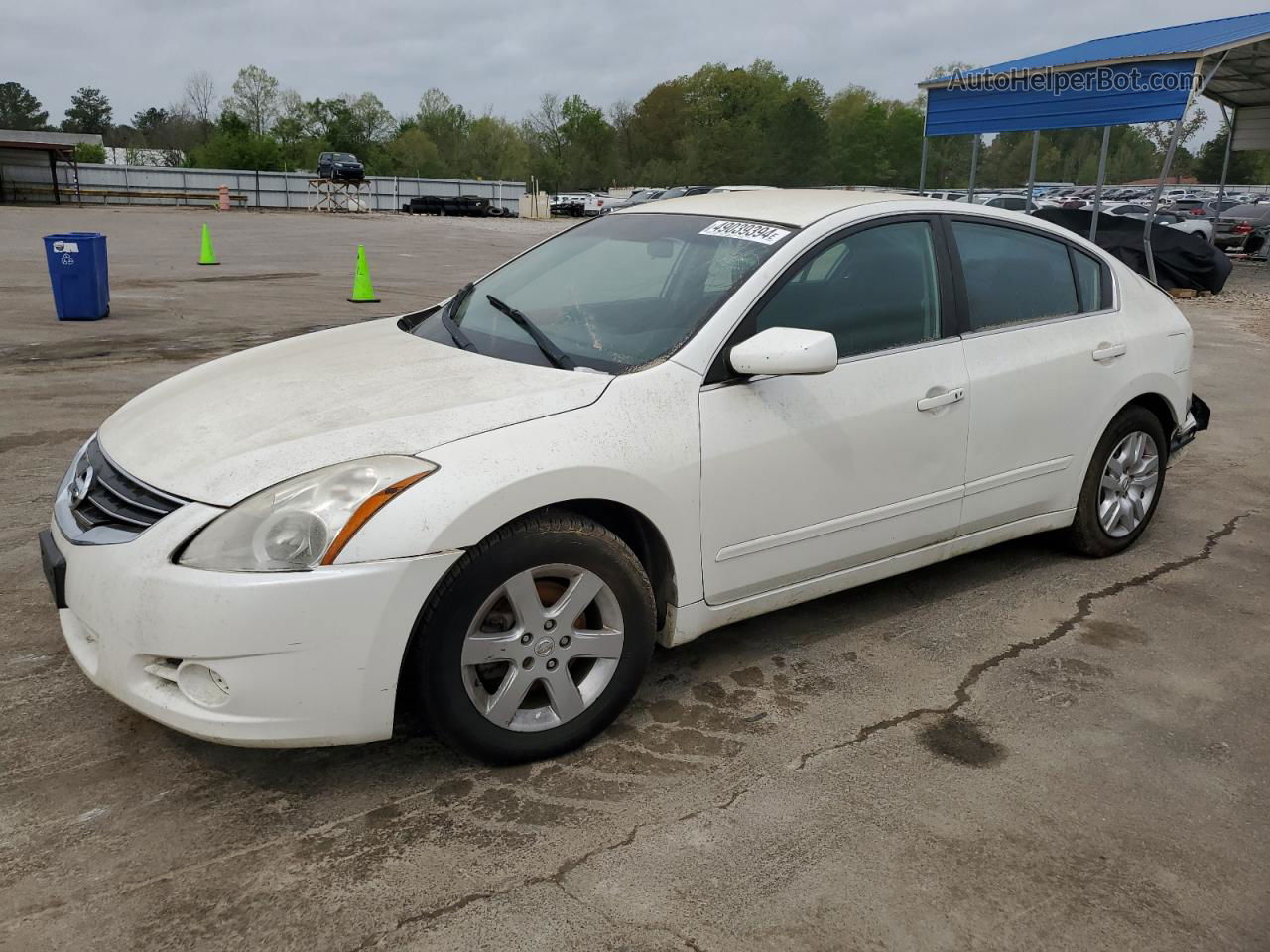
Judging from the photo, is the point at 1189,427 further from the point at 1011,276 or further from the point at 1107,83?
the point at 1107,83

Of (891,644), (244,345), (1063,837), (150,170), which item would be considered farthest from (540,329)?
(150,170)

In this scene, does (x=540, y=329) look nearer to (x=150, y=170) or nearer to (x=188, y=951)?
(x=188, y=951)

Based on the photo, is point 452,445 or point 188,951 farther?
point 452,445

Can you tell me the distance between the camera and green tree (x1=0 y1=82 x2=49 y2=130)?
9904 centimetres

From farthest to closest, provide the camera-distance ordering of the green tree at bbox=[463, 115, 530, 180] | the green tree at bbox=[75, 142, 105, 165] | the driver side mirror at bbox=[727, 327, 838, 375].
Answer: the green tree at bbox=[463, 115, 530, 180]
the green tree at bbox=[75, 142, 105, 165]
the driver side mirror at bbox=[727, 327, 838, 375]

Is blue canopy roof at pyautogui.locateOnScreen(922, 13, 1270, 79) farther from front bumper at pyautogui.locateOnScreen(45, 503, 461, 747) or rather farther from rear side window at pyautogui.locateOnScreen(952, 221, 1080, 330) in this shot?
front bumper at pyautogui.locateOnScreen(45, 503, 461, 747)

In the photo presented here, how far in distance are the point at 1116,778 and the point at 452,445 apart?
2118 millimetres

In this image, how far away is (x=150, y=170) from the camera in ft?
Result: 164

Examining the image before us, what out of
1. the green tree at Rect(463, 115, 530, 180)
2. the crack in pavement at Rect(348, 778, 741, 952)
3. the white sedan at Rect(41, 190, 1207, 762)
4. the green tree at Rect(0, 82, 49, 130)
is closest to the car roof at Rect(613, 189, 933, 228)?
the white sedan at Rect(41, 190, 1207, 762)

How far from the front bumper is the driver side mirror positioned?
3.58ft

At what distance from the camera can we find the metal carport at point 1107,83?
1498cm

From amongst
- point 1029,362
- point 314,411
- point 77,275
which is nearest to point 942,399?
point 1029,362

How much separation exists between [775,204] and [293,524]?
224 centimetres

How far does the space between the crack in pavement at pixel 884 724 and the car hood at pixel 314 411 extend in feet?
3.60
